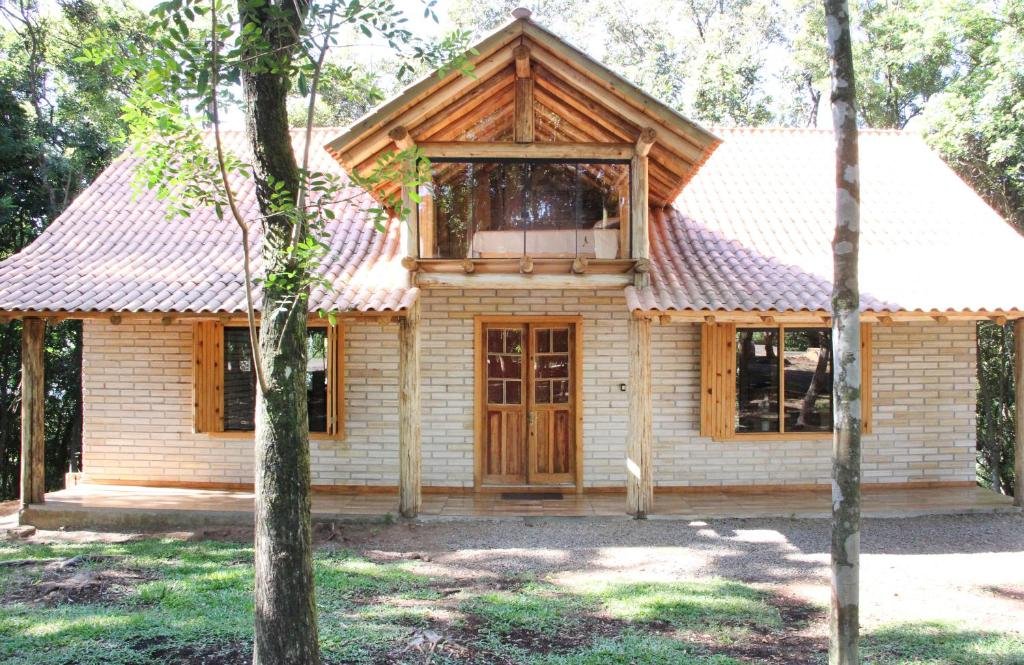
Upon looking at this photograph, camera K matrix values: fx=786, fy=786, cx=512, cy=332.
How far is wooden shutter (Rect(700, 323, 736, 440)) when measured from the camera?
10.9m

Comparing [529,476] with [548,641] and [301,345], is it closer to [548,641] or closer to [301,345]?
[548,641]

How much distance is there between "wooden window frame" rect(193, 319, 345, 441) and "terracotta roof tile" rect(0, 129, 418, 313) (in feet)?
3.49

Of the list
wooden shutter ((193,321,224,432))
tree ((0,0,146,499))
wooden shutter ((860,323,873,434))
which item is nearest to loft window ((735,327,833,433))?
wooden shutter ((860,323,873,434))

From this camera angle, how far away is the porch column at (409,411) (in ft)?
30.2

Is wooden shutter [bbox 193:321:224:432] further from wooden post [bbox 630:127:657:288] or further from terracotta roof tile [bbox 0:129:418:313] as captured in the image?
wooden post [bbox 630:127:657:288]

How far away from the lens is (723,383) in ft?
35.8

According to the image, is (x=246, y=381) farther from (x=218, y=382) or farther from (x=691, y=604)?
(x=691, y=604)

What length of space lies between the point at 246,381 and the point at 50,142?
9260 mm

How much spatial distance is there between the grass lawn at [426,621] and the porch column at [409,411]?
166 cm

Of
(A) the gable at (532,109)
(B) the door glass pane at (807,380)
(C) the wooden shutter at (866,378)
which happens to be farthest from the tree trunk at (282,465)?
(C) the wooden shutter at (866,378)

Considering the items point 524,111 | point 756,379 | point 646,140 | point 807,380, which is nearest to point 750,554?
point 756,379

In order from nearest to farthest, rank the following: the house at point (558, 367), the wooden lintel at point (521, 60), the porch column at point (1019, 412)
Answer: the wooden lintel at point (521, 60), the porch column at point (1019, 412), the house at point (558, 367)

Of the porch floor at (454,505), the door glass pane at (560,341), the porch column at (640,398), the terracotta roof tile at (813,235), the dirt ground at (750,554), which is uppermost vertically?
the terracotta roof tile at (813,235)

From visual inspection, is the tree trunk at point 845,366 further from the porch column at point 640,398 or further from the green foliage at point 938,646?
the porch column at point 640,398
